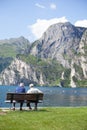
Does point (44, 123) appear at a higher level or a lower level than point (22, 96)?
lower

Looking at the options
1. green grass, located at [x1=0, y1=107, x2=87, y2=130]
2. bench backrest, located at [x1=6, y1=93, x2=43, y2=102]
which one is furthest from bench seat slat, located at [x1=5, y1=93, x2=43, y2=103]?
green grass, located at [x1=0, y1=107, x2=87, y2=130]

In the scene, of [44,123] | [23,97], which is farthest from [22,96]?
[44,123]

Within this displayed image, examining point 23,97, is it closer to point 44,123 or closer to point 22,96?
point 22,96

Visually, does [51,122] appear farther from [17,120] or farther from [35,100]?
[35,100]

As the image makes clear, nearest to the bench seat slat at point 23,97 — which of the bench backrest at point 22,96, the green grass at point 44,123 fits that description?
the bench backrest at point 22,96

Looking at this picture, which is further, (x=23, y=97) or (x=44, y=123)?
(x=23, y=97)

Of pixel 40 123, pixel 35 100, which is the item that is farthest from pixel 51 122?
pixel 35 100

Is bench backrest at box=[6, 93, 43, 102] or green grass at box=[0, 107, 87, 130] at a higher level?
Answer: bench backrest at box=[6, 93, 43, 102]

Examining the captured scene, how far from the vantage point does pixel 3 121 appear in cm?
1936

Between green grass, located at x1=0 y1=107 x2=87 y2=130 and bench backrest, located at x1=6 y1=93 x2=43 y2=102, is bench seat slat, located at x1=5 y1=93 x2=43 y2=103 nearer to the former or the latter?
bench backrest, located at x1=6 y1=93 x2=43 y2=102

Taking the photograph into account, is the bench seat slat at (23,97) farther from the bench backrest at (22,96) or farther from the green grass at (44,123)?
the green grass at (44,123)

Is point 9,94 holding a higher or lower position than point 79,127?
higher

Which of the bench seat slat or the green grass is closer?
the green grass

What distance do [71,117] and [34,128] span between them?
4269mm
